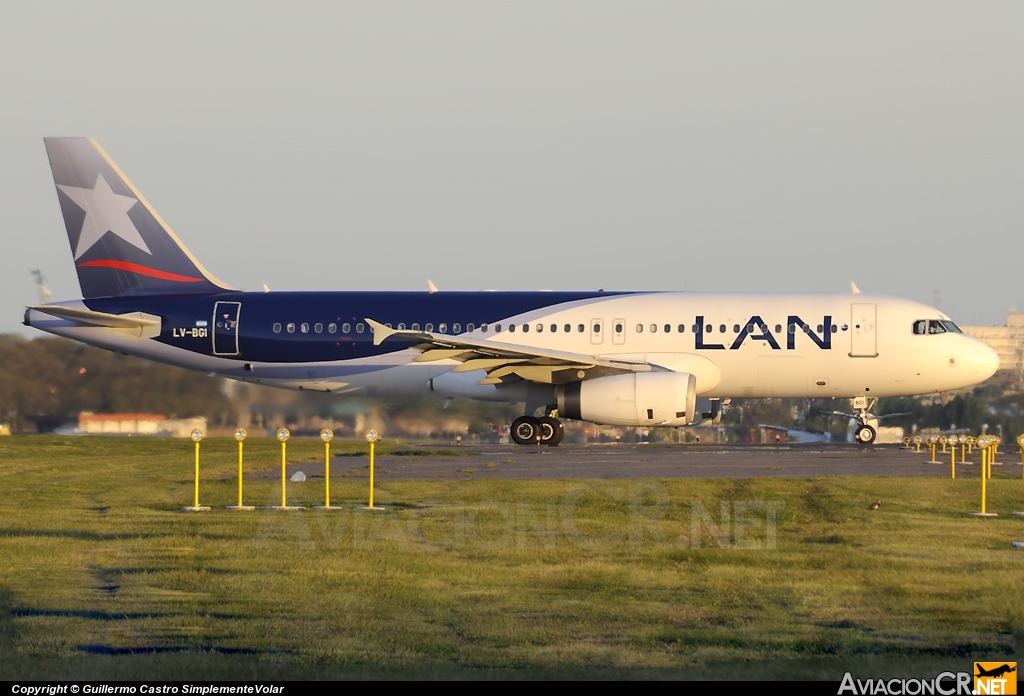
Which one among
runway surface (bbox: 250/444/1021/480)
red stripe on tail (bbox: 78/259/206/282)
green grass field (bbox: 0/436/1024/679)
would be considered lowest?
runway surface (bbox: 250/444/1021/480)

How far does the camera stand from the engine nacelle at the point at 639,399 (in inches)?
1033

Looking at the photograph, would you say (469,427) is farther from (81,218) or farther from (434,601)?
(434,601)

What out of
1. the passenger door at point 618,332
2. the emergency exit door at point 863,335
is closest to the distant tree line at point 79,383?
the passenger door at point 618,332

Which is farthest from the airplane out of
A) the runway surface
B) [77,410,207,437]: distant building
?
the runway surface

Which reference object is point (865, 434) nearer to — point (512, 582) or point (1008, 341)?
point (1008, 341)

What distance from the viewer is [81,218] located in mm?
30969

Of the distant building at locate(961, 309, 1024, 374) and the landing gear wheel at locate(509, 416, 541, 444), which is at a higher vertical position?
the distant building at locate(961, 309, 1024, 374)

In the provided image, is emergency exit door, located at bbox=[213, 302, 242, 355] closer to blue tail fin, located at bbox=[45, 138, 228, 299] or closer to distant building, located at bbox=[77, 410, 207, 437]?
blue tail fin, located at bbox=[45, 138, 228, 299]

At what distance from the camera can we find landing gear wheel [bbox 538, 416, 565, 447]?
28.5 metres

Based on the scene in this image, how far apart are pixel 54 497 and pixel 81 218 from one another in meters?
16.0

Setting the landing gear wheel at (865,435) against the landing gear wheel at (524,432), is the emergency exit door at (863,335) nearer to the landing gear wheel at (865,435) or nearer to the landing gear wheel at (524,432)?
the landing gear wheel at (865,435)

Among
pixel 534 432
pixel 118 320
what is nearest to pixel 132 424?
pixel 118 320

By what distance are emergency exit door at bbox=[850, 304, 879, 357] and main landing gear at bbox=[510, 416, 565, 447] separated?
7.30 metres

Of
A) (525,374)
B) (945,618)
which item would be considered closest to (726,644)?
(945,618)
